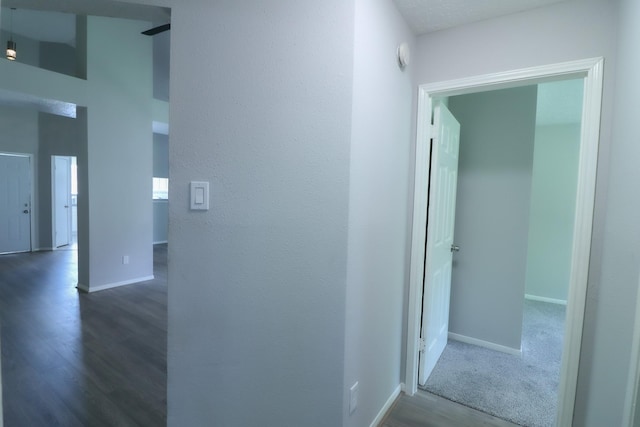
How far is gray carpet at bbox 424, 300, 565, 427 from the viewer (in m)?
1.95

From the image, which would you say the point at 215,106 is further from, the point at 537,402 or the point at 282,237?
the point at 537,402

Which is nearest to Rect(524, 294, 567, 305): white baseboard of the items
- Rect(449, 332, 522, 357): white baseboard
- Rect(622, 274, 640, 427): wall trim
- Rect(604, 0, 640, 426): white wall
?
Rect(449, 332, 522, 357): white baseboard

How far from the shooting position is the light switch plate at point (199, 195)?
1285mm

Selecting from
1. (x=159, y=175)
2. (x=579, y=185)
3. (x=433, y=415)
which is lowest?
(x=433, y=415)

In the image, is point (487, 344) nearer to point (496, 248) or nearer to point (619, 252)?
point (496, 248)

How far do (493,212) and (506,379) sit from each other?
4.38 ft

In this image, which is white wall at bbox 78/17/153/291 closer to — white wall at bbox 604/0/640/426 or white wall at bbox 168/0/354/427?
white wall at bbox 168/0/354/427

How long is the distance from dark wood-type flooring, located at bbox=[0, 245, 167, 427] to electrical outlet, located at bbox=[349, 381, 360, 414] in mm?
1118

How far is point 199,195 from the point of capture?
4.23ft

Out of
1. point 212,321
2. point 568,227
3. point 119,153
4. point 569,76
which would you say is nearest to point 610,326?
point 569,76

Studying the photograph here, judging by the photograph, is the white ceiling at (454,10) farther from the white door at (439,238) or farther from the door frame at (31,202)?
the door frame at (31,202)

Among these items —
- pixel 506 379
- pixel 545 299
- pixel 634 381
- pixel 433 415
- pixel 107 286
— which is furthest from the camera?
pixel 545 299

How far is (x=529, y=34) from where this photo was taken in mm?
1700

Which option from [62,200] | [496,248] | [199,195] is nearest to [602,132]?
[496,248]
